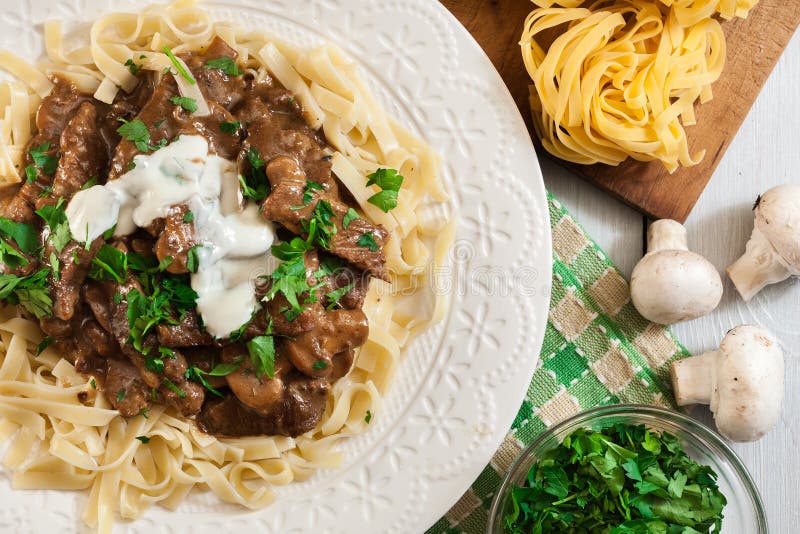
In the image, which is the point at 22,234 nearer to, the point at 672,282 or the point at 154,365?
the point at 154,365

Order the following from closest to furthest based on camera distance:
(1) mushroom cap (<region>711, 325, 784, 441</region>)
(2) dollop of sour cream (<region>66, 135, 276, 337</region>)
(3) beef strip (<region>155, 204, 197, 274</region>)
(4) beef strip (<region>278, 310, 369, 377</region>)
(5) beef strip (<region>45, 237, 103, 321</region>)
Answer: (3) beef strip (<region>155, 204, 197, 274</region>) → (2) dollop of sour cream (<region>66, 135, 276, 337</region>) → (5) beef strip (<region>45, 237, 103, 321</region>) → (4) beef strip (<region>278, 310, 369, 377</region>) → (1) mushroom cap (<region>711, 325, 784, 441</region>)

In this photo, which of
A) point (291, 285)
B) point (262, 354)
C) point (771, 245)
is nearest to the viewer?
point (291, 285)

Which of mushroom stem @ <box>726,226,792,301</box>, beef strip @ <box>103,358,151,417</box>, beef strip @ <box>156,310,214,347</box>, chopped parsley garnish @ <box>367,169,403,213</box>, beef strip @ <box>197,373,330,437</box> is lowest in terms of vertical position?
beef strip @ <box>103,358,151,417</box>

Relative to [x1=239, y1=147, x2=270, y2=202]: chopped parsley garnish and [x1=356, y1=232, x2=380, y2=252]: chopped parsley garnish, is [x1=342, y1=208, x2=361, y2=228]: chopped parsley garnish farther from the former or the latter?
[x1=239, y1=147, x2=270, y2=202]: chopped parsley garnish

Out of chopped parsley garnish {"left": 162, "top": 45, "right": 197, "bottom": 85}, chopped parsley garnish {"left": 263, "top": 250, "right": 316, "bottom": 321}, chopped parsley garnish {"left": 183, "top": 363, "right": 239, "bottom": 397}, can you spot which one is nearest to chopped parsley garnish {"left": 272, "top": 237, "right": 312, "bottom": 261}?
chopped parsley garnish {"left": 263, "top": 250, "right": 316, "bottom": 321}

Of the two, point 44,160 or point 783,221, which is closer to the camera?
point 44,160

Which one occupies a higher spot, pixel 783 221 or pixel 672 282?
pixel 783 221

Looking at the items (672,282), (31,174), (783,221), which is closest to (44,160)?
(31,174)

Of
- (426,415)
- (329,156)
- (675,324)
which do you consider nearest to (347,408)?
(426,415)

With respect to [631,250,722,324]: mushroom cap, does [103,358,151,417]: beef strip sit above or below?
below
